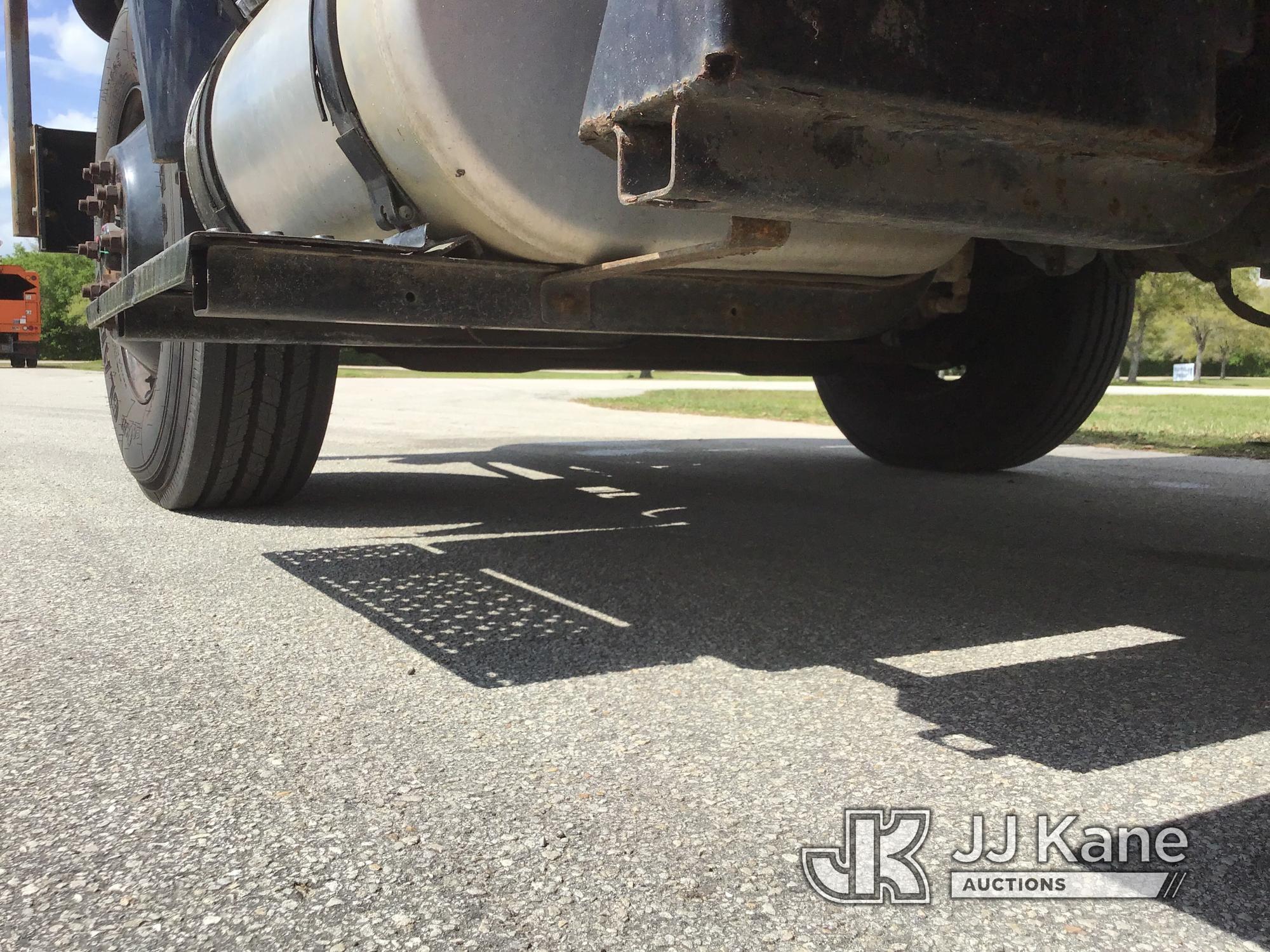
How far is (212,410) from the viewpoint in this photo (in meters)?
3.58

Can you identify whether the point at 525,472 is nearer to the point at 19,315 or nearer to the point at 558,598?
the point at 558,598

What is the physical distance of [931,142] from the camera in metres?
1.64

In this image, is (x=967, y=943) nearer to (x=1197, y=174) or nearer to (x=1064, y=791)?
(x=1064, y=791)

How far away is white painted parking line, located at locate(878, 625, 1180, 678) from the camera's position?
7.45ft

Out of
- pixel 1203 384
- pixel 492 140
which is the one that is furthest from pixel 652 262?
pixel 1203 384

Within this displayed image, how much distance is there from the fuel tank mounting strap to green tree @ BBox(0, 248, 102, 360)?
3756 cm

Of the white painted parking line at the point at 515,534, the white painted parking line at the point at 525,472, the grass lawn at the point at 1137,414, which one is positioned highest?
the grass lawn at the point at 1137,414

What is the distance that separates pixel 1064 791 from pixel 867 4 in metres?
1.19

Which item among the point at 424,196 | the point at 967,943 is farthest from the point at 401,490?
the point at 967,943

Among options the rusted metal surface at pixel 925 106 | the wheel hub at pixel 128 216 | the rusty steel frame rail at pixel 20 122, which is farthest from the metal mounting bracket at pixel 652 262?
the rusty steel frame rail at pixel 20 122

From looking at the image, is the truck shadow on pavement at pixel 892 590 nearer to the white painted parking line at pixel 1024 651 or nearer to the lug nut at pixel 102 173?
the white painted parking line at pixel 1024 651

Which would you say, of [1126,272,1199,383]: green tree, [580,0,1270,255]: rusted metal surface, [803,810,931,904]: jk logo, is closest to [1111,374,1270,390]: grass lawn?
[1126,272,1199,383]: green tree

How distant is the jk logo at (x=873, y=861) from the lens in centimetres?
139

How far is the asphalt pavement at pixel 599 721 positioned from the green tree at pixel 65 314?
37.0 meters
